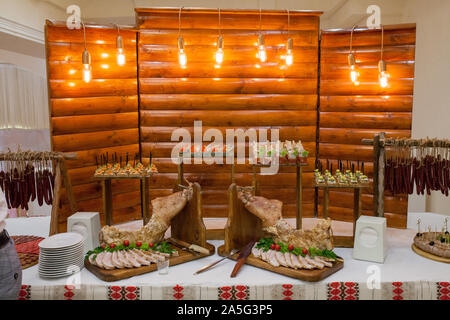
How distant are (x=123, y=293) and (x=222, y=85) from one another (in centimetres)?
371

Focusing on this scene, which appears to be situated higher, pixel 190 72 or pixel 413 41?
pixel 413 41

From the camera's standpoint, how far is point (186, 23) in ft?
19.6

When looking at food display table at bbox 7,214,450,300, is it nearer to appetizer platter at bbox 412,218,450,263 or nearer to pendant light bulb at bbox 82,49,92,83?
appetizer platter at bbox 412,218,450,263

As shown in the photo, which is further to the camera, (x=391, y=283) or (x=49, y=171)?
(x=49, y=171)

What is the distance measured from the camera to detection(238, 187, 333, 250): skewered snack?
12.8ft

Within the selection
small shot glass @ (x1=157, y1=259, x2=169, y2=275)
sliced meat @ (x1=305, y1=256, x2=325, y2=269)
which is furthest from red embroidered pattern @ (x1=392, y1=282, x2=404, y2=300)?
small shot glass @ (x1=157, y1=259, x2=169, y2=275)

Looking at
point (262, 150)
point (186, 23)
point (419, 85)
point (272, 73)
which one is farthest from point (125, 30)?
point (419, 85)

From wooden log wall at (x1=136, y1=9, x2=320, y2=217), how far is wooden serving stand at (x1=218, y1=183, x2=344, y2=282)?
1774mm

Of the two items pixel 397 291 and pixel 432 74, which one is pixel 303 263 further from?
pixel 432 74
